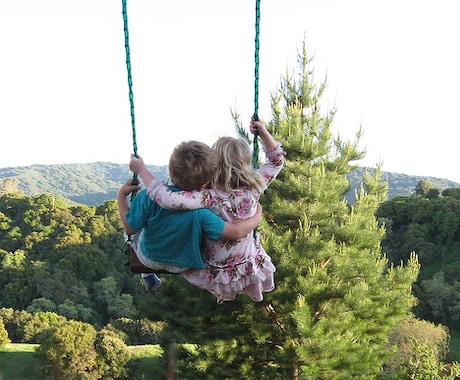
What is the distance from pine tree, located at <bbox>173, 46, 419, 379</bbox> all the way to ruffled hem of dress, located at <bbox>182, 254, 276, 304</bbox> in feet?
16.4

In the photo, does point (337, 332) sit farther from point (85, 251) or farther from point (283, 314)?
point (85, 251)

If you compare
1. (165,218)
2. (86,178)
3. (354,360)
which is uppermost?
(165,218)

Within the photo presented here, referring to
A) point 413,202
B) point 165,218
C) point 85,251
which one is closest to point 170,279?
point 165,218

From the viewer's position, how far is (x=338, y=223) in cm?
859

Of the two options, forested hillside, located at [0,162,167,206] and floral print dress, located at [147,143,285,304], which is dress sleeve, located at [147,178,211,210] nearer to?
floral print dress, located at [147,143,285,304]

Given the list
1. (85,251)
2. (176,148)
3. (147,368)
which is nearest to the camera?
(176,148)

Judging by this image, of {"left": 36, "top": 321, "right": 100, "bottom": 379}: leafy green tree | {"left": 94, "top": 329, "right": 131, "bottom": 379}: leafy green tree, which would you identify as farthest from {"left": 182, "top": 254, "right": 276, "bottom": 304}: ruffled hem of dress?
{"left": 94, "top": 329, "right": 131, "bottom": 379}: leafy green tree

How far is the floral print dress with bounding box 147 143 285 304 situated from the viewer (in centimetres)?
181

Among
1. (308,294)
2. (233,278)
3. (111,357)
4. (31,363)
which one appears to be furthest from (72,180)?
(233,278)

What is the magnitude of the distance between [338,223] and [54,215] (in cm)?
2569

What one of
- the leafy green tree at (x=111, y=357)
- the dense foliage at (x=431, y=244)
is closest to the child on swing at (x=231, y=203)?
the leafy green tree at (x=111, y=357)

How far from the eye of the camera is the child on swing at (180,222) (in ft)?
5.74

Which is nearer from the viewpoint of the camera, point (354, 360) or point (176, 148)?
point (176, 148)

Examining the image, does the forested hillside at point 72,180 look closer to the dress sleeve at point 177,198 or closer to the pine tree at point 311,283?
the pine tree at point 311,283
